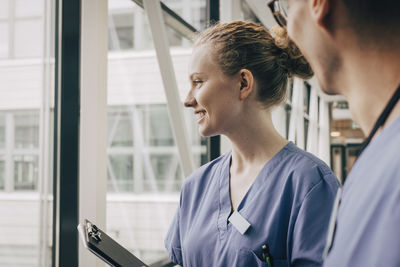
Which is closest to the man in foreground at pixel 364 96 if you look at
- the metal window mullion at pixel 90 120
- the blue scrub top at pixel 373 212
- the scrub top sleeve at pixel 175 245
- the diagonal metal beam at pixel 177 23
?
the blue scrub top at pixel 373 212

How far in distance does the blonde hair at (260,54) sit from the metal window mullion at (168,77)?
2.59 feet

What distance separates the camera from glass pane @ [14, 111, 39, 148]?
1198mm

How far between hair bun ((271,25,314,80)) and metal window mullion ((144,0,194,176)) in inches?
33.7

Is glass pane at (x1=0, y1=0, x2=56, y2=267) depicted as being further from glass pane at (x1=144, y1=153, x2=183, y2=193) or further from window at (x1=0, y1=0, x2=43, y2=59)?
glass pane at (x1=144, y1=153, x2=183, y2=193)

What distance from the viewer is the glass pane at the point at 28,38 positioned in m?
1.21

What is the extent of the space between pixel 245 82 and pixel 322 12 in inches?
23.4

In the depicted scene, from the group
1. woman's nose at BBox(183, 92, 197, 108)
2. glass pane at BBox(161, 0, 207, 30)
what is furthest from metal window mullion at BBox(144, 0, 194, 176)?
woman's nose at BBox(183, 92, 197, 108)

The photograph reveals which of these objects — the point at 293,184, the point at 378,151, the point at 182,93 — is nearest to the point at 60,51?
the point at 293,184

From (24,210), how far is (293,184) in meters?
0.76

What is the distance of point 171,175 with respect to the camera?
8.23 ft

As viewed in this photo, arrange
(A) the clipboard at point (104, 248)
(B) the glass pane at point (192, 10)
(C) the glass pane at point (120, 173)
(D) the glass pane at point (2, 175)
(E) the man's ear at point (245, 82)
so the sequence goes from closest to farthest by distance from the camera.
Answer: (A) the clipboard at point (104, 248) → (E) the man's ear at point (245, 82) → (D) the glass pane at point (2, 175) → (C) the glass pane at point (120, 173) → (B) the glass pane at point (192, 10)

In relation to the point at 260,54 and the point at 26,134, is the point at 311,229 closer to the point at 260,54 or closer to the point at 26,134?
the point at 260,54

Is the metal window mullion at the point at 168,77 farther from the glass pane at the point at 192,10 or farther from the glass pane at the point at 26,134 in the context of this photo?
the glass pane at the point at 26,134


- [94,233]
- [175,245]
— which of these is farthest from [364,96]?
[175,245]
